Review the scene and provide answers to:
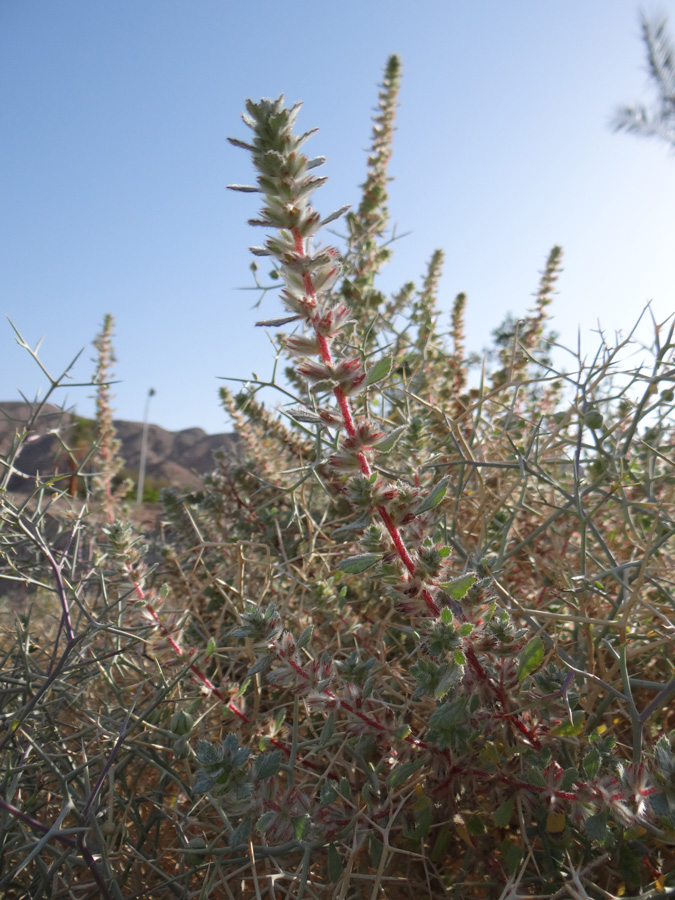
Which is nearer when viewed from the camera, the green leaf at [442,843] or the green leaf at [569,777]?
the green leaf at [569,777]

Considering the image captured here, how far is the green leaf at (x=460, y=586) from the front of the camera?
2.30 feet

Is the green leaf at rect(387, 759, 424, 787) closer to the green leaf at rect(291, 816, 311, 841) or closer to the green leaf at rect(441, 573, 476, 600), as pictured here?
the green leaf at rect(291, 816, 311, 841)

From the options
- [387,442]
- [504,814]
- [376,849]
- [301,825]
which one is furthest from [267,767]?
[387,442]

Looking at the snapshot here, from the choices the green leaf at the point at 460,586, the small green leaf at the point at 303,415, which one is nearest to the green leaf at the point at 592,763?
the green leaf at the point at 460,586

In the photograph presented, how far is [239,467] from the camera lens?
196 centimetres

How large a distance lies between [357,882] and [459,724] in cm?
33

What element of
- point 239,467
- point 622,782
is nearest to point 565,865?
point 622,782

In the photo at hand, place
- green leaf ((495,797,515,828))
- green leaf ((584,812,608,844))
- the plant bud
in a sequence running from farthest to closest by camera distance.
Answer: the plant bud → green leaf ((495,797,515,828)) → green leaf ((584,812,608,844))

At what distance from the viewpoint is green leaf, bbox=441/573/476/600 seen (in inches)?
27.6

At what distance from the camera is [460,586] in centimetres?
71

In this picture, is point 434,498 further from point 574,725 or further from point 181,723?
point 181,723

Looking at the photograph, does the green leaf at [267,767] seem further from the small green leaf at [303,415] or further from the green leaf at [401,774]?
the small green leaf at [303,415]

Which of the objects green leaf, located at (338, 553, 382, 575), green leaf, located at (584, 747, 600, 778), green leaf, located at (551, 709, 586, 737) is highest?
green leaf, located at (338, 553, 382, 575)

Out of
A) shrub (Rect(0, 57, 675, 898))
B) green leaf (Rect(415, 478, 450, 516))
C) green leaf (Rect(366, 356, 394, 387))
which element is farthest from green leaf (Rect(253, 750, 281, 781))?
green leaf (Rect(366, 356, 394, 387))
